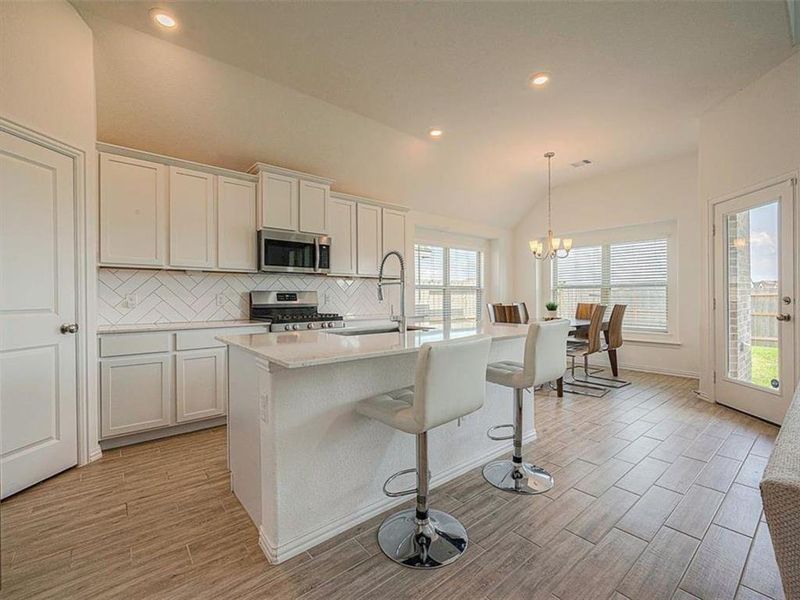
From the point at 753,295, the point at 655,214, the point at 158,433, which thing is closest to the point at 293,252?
the point at 158,433

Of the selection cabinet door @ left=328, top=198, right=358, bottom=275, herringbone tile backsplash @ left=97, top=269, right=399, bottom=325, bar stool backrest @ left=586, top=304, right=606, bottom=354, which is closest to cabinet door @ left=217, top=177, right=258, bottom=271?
herringbone tile backsplash @ left=97, top=269, right=399, bottom=325

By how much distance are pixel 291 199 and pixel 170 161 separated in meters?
1.12

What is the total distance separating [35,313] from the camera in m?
2.35

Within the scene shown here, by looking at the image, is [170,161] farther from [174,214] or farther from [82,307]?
[82,307]

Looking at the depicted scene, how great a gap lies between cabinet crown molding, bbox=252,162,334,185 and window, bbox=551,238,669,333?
4.52m

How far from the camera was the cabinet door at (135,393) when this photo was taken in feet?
9.23

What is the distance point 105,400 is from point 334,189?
3235mm

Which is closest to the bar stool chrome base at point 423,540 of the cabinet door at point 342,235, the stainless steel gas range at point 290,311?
the stainless steel gas range at point 290,311

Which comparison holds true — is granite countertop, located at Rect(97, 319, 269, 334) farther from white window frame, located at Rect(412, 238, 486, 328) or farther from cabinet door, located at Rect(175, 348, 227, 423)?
white window frame, located at Rect(412, 238, 486, 328)

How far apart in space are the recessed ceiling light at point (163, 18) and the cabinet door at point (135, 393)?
2.41 m

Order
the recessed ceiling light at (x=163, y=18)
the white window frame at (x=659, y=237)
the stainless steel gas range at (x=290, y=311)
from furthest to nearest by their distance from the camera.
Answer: the white window frame at (x=659, y=237) < the stainless steel gas range at (x=290, y=311) < the recessed ceiling light at (x=163, y=18)

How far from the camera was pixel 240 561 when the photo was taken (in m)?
1.65

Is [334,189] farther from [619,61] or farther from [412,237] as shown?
[619,61]

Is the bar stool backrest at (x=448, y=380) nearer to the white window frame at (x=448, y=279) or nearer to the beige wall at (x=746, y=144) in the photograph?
the beige wall at (x=746, y=144)
